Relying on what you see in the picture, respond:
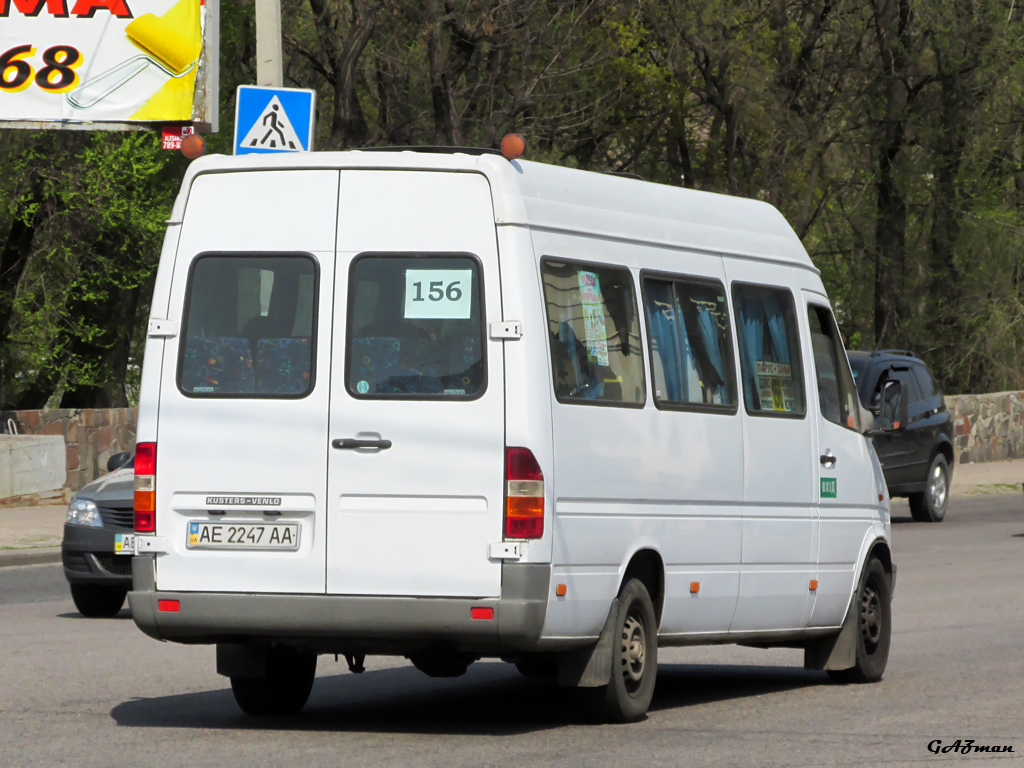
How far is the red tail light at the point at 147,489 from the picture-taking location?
7801 mm

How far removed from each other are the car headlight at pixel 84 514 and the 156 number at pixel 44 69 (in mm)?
13458

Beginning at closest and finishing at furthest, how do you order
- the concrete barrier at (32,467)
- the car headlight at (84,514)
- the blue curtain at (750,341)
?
the blue curtain at (750,341)
the car headlight at (84,514)
the concrete barrier at (32,467)

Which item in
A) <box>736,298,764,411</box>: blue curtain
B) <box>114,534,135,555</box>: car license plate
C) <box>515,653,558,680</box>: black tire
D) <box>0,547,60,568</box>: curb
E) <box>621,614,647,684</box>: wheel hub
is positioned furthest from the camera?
<box>0,547,60,568</box>: curb

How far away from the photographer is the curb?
59.0ft

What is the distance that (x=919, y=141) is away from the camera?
40.3m

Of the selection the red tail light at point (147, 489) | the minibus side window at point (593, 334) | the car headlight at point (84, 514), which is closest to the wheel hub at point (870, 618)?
the minibus side window at point (593, 334)

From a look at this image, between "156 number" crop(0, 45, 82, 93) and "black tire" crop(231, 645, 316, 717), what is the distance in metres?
18.9

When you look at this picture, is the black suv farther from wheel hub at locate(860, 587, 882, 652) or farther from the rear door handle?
the rear door handle

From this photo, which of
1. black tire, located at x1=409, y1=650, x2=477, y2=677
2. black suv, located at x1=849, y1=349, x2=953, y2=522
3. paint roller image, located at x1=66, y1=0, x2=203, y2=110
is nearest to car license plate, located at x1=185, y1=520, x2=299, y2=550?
black tire, located at x1=409, y1=650, x2=477, y2=677

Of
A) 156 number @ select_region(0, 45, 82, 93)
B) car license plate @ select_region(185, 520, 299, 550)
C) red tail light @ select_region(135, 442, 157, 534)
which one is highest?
156 number @ select_region(0, 45, 82, 93)

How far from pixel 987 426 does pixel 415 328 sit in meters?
31.1

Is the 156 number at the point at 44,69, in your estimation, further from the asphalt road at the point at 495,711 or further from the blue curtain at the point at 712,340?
the blue curtain at the point at 712,340

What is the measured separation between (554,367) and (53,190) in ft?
70.4

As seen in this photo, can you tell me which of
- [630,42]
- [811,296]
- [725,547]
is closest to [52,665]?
[725,547]
